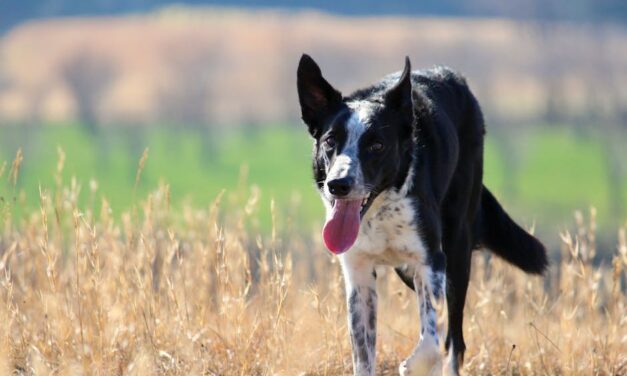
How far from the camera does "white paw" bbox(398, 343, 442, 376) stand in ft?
16.4

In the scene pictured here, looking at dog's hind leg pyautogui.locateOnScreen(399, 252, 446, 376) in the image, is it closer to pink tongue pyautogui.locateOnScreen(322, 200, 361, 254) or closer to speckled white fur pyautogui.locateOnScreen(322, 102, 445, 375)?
speckled white fur pyautogui.locateOnScreen(322, 102, 445, 375)

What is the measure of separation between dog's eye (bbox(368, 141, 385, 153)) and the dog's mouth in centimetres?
20

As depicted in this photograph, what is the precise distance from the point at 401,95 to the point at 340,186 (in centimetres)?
66

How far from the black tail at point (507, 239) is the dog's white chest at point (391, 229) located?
1370 mm

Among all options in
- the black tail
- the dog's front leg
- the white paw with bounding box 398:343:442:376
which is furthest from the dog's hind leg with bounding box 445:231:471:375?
the white paw with bounding box 398:343:442:376

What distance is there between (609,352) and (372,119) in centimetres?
197

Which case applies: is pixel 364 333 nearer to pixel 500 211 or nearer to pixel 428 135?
pixel 428 135

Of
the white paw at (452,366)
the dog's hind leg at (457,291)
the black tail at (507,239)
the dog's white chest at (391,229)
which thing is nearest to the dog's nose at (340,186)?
the dog's white chest at (391,229)

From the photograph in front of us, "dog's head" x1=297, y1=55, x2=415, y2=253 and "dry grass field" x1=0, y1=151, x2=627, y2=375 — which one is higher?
"dog's head" x1=297, y1=55, x2=415, y2=253

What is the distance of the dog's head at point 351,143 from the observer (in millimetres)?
4941

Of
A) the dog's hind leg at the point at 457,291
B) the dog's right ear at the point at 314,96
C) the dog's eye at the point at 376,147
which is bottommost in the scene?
the dog's hind leg at the point at 457,291

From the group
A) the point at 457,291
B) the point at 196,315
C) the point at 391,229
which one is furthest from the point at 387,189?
the point at 196,315

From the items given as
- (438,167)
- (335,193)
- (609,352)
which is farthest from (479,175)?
(335,193)

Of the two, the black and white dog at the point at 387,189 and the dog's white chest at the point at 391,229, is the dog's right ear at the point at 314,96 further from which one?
the dog's white chest at the point at 391,229
